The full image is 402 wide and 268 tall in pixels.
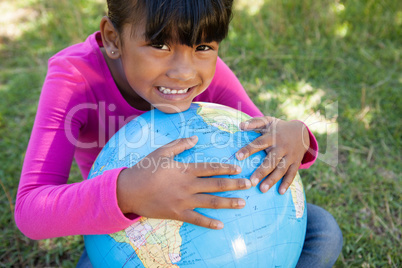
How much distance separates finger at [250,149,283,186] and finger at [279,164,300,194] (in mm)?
81

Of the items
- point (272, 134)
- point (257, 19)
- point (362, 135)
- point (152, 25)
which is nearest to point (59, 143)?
point (152, 25)

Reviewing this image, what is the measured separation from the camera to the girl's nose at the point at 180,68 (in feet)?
6.13

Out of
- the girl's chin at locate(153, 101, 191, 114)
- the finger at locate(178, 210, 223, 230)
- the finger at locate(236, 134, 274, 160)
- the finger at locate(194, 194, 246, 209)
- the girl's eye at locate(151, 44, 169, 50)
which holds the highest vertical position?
the girl's eye at locate(151, 44, 169, 50)

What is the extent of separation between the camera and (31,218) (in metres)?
1.81

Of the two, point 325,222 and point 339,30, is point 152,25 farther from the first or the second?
point 339,30

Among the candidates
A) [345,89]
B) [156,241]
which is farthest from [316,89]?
[156,241]

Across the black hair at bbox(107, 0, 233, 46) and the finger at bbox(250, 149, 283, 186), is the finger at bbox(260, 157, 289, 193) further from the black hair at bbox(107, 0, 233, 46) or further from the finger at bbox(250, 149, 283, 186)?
the black hair at bbox(107, 0, 233, 46)

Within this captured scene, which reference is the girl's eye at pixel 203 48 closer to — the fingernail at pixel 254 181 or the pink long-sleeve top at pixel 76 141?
the pink long-sleeve top at pixel 76 141

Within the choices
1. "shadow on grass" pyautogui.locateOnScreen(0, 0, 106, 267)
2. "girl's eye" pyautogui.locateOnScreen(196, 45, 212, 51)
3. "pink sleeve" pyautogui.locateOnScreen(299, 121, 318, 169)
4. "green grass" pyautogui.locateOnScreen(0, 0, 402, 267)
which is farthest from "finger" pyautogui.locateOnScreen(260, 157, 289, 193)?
"shadow on grass" pyautogui.locateOnScreen(0, 0, 106, 267)

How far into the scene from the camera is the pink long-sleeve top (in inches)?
67.1

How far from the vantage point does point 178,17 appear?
5.66 feet

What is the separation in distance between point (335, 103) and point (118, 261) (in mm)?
3184

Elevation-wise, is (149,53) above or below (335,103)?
above

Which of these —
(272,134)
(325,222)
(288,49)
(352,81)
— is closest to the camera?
(272,134)
